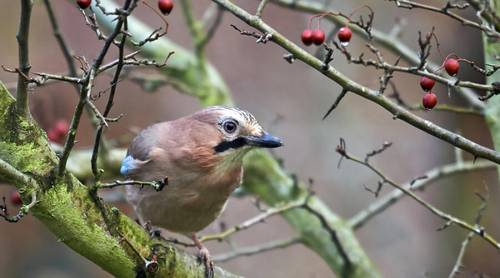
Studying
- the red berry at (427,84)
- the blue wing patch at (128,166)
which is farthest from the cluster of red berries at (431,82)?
the blue wing patch at (128,166)

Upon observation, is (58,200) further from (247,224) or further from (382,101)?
(247,224)

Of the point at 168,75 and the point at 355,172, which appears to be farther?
the point at 355,172

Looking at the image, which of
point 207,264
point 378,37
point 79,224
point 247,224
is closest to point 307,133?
point 378,37

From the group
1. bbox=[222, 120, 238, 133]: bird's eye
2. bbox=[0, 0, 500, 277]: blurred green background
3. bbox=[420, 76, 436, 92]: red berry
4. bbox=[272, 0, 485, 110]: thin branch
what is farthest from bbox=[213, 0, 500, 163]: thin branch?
bbox=[0, 0, 500, 277]: blurred green background

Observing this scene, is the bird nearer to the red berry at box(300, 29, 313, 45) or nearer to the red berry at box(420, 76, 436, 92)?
the red berry at box(300, 29, 313, 45)

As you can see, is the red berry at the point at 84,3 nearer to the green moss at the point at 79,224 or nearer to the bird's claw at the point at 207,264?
the green moss at the point at 79,224

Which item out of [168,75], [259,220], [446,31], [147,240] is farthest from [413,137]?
[147,240]

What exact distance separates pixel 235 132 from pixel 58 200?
1.44 meters

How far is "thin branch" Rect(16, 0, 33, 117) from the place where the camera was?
8.89 feet

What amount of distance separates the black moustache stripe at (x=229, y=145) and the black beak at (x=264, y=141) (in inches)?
2.0

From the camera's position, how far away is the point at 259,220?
4402 mm

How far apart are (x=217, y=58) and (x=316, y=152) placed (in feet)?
6.54

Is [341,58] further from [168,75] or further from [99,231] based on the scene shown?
[99,231]

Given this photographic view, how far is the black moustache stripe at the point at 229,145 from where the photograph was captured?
4309 mm
